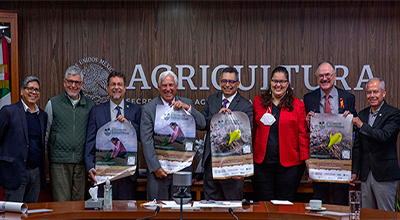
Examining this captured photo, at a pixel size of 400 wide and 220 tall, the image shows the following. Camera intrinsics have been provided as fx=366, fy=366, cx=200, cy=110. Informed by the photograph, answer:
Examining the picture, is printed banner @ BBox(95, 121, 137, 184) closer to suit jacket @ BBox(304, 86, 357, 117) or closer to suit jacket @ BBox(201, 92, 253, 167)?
suit jacket @ BBox(201, 92, 253, 167)

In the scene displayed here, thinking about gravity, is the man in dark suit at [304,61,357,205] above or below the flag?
below

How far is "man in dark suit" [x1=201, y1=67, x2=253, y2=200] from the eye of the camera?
3.63 m

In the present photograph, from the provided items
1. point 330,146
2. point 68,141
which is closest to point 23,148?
point 68,141

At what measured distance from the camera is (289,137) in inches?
143

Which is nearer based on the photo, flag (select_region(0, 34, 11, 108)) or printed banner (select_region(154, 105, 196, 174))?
printed banner (select_region(154, 105, 196, 174))

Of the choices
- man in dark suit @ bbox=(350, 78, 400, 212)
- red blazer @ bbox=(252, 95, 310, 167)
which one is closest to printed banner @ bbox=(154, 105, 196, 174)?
red blazer @ bbox=(252, 95, 310, 167)

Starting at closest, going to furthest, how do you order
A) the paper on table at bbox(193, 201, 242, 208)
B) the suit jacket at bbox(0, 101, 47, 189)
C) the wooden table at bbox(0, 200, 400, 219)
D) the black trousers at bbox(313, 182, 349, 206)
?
1. the wooden table at bbox(0, 200, 400, 219)
2. the paper on table at bbox(193, 201, 242, 208)
3. the suit jacket at bbox(0, 101, 47, 189)
4. the black trousers at bbox(313, 182, 349, 206)

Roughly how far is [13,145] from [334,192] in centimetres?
323

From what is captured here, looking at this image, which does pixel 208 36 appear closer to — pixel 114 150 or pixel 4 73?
pixel 114 150

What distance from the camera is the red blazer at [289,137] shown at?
3.61m

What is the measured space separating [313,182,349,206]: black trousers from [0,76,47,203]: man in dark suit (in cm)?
280

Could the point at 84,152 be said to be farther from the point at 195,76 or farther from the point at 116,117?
the point at 195,76

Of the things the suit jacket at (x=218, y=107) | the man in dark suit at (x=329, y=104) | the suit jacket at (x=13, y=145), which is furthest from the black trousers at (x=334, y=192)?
the suit jacket at (x=13, y=145)

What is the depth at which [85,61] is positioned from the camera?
4816 millimetres
